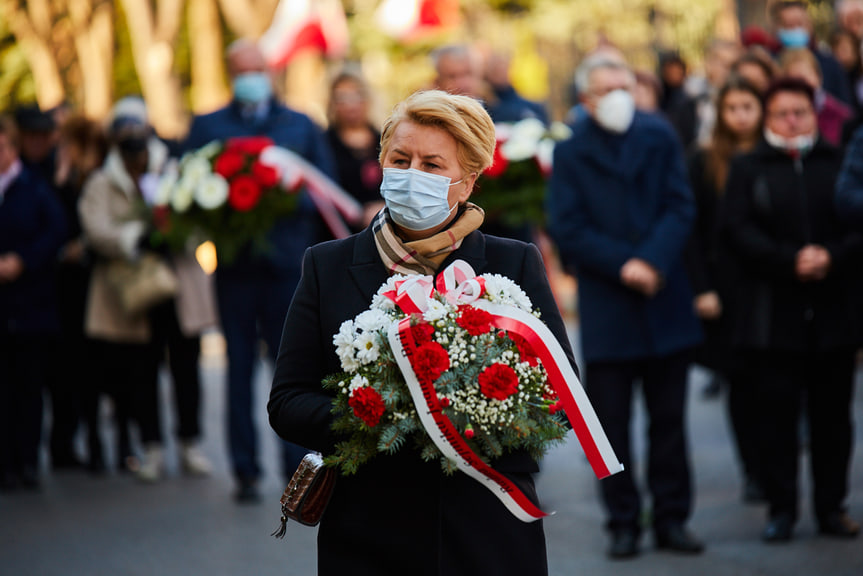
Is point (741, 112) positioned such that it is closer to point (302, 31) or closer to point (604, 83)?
point (604, 83)

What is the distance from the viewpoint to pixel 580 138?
283 inches

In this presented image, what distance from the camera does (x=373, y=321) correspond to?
3.47m

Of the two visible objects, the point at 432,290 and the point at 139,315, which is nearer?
the point at 432,290

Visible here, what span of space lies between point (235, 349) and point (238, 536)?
1.41m

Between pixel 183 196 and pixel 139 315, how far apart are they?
129 cm

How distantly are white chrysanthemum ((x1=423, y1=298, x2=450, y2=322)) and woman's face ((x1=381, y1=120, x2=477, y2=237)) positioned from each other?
0.46 m

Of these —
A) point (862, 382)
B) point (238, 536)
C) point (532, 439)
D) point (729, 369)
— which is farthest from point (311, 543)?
point (862, 382)

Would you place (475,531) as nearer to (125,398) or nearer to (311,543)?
(311,543)

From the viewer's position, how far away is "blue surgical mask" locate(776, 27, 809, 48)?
11422mm

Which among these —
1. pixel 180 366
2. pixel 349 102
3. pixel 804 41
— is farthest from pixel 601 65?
pixel 804 41

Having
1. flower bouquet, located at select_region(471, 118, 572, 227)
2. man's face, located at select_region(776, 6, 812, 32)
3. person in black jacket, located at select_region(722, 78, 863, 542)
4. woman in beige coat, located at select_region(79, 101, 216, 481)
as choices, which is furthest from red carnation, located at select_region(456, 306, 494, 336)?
man's face, located at select_region(776, 6, 812, 32)

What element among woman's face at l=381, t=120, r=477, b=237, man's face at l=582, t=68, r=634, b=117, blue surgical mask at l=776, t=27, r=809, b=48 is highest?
blue surgical mask at l=776, t=27, r=809, b=48

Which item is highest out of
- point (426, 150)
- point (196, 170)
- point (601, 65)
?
point (601, 65)

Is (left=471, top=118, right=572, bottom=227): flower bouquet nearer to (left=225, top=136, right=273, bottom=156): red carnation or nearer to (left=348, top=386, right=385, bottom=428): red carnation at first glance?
(left=225, top=136, right=273, bottom=156): red carnation
